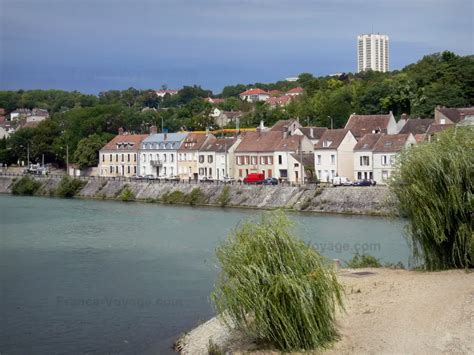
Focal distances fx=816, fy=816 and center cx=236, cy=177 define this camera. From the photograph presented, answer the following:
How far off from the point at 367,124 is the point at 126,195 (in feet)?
79.0

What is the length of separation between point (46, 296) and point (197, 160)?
182ft

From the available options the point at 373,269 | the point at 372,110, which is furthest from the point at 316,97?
the point at 373,269

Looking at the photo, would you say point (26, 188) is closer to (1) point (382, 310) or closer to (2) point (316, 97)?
(2) point (316, 97)

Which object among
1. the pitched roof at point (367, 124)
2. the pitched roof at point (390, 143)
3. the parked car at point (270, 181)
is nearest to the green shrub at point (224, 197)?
the parked car at point (270, 181)

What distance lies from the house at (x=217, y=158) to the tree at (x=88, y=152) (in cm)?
1868

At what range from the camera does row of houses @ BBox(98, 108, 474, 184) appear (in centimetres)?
6931

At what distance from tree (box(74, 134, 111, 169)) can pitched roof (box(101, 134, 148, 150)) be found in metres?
2.14

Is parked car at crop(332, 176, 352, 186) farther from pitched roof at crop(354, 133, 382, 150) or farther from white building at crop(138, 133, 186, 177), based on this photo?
white building at crop(138, 133, 186, 177)

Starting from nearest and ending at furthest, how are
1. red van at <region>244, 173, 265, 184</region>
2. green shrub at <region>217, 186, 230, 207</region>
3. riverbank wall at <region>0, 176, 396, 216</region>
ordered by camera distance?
riverbank wall at <region>0, 176, 396, 216</region> < green shrub at <region>217, 186, 230, 207</region> < red van at <region>244, 173, 265, 184</region>

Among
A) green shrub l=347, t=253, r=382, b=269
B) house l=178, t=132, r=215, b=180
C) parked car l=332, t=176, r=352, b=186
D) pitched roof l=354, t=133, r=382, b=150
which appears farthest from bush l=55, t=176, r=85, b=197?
green shrub l=347, t=253, r=382, b=269

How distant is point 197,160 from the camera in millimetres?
85938

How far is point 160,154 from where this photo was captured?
90812 millimetres

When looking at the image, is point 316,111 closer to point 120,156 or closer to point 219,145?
point 219,145

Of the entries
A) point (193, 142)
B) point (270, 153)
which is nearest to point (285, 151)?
point (270, 153)
